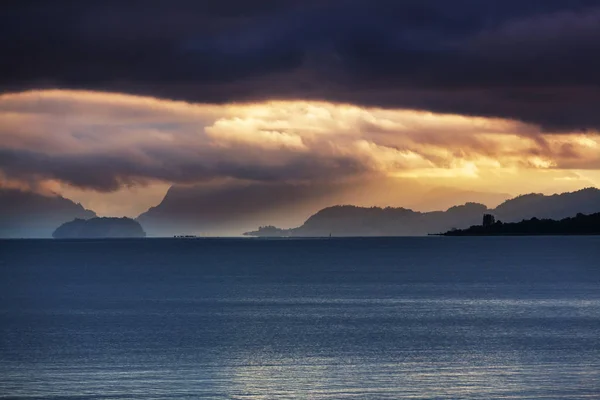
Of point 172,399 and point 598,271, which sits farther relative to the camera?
point 598,271

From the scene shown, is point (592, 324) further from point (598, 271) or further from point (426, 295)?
point (598, 271)

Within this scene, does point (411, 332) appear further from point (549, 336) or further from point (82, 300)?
point (82, 300)

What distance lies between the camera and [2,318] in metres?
90.4

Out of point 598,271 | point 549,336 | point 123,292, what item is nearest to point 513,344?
point 549,336

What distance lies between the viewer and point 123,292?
126 meters

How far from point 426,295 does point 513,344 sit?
49.6 m

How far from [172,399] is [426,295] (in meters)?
73.2

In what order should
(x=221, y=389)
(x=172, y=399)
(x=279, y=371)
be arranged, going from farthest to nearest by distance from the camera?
(x=279, y=371) → (x=221, y=389) → (x=172, y=399)

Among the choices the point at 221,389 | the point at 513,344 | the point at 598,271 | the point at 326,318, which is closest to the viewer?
the point at 221,389

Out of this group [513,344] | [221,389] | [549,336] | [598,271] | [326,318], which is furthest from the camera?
[598,271]

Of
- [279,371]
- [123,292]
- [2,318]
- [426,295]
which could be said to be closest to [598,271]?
[426,295]

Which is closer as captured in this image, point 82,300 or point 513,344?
point 513,344

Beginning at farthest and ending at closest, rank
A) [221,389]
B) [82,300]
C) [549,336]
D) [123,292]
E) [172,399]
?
[123,292] < [82,300] < [549,336] < [221,389] < [172,399]

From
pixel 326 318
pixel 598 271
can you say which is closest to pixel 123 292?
pixel 326 318
